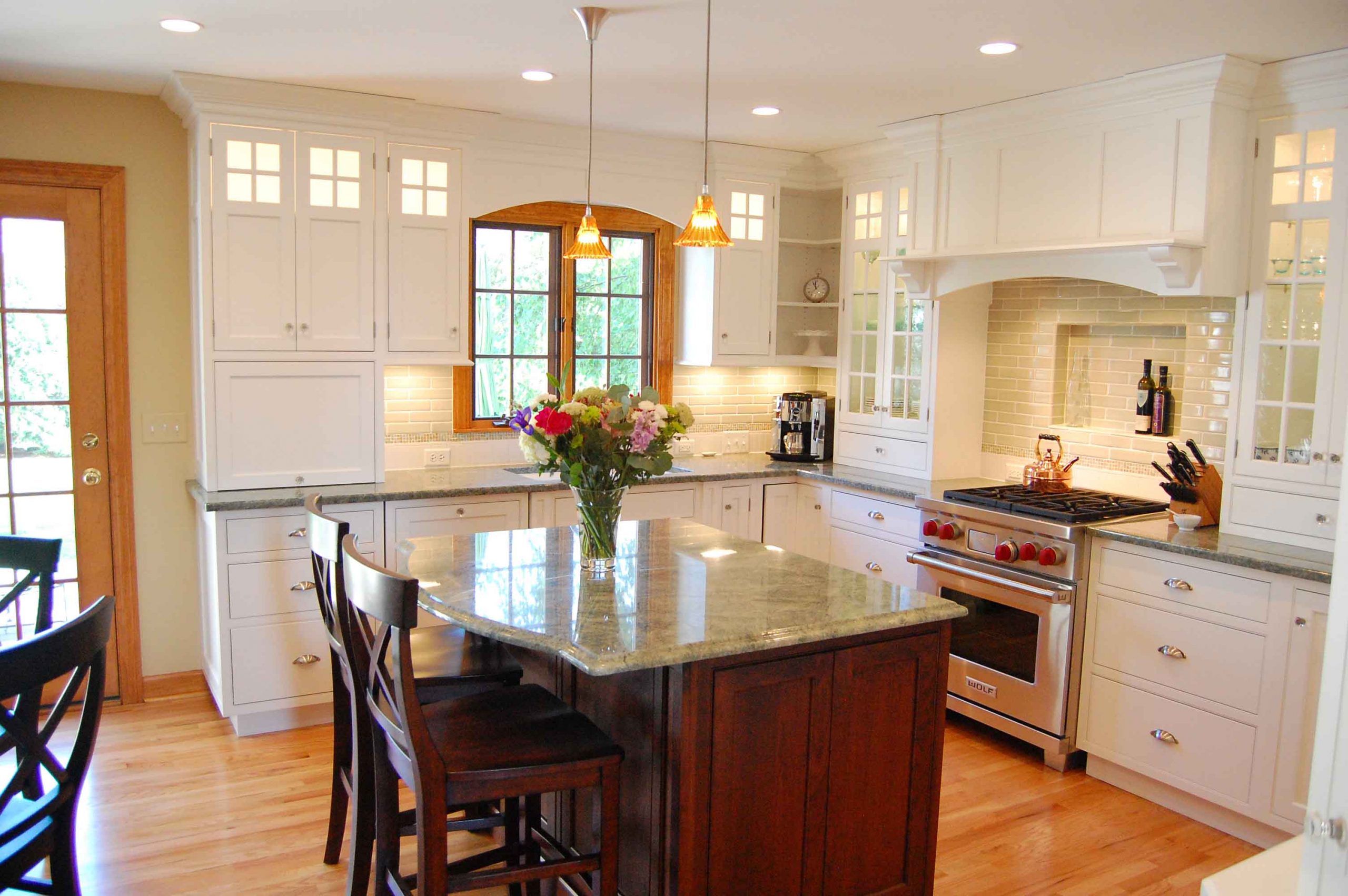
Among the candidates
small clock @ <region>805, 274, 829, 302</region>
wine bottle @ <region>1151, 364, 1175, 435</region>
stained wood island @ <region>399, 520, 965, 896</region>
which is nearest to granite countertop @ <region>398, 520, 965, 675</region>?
stained wood island @ <region>399, 520, 965, 896</region>

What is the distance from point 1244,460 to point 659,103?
268cm

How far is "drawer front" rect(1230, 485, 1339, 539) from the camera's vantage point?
3436 mm

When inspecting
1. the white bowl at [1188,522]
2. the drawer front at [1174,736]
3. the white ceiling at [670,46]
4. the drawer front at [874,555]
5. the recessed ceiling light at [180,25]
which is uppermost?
the white ceiling at [670,46]

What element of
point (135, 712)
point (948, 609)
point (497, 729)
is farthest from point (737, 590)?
point (135, 712)

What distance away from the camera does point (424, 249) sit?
4.52m

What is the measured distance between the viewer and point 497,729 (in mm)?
2402

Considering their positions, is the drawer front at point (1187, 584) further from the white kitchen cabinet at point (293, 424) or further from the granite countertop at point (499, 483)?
the white kitchen cabinet at point (293, 424)

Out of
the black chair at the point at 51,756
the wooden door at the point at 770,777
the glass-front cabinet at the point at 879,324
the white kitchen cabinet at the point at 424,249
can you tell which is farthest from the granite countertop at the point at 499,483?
the wooden door at the point at 770,777

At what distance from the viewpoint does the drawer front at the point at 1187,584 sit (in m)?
3.35

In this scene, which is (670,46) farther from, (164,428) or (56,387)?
(56,387)

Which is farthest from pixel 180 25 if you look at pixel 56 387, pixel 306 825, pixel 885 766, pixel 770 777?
pixel 885 766

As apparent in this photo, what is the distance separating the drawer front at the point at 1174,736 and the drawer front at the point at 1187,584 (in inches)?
14.6

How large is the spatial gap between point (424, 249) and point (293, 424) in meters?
0.95

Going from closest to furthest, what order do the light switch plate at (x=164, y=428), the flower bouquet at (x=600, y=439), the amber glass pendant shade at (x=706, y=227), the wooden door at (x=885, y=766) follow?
1. the wooden door at (x=885, y=766)
2. the flower bouquet at (x=600, y=439)
3. the amber glass pendant shade at (x=706, y=227)
4. the light switch plate at (x=164, y=428)
